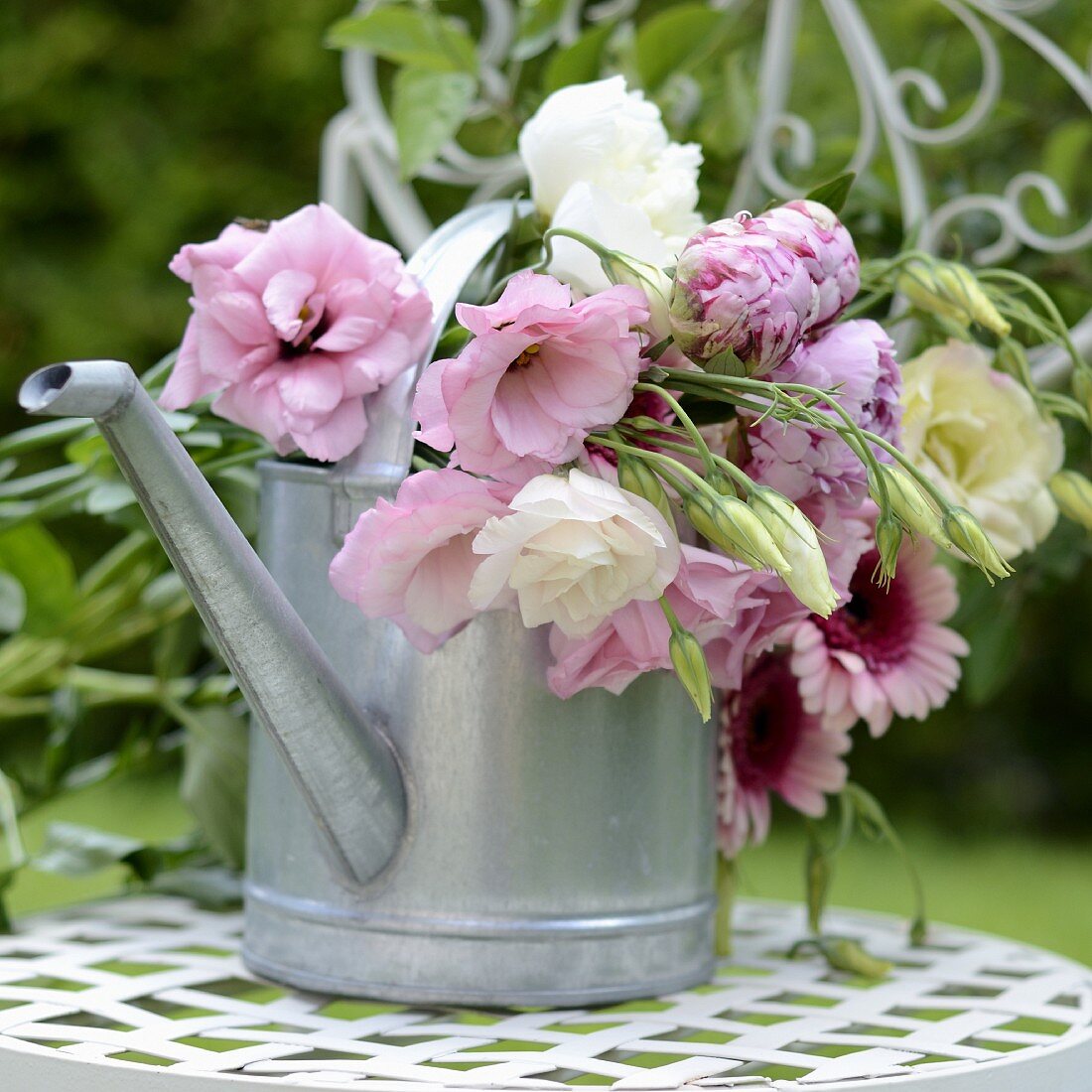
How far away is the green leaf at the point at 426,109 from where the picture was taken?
2.44 ft

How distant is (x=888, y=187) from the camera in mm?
853

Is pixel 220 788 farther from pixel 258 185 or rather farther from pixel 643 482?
pixel 258 185

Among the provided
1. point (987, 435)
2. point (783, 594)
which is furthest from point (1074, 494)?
point (783, 594)

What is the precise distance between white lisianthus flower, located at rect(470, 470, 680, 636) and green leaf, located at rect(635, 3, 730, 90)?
43cm

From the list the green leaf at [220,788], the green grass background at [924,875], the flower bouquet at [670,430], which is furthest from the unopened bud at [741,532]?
the green grass background at [924,875]

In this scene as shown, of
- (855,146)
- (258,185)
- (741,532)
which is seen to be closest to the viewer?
(741,532)

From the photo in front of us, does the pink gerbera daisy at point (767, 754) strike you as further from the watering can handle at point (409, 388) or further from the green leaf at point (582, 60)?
the green leaf at point (582, 60)

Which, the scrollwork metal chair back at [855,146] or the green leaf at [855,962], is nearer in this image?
the green leaf at [855,962]

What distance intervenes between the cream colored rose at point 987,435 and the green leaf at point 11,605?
19.4 inches

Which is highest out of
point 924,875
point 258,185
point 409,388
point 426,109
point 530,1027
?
point 258,185

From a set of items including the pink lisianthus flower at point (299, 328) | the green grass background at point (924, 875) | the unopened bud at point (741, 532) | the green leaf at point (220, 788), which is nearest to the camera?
the unopened bud at point (741, 532)

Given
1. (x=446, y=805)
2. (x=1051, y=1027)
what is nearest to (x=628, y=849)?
(x=446, y=805)

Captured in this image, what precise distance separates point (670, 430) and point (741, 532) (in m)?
0.06

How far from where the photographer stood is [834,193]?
0.57 meters
